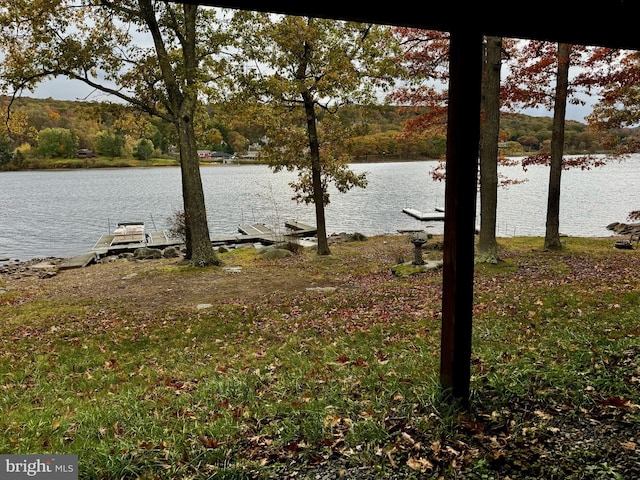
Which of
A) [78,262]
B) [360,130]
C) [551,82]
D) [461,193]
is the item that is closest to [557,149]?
[551,82]

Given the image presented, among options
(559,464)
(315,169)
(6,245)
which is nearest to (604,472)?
(559,464)

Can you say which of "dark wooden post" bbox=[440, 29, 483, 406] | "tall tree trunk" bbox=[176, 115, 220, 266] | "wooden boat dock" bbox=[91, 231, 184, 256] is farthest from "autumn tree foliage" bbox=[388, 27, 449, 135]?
"wooden boat dock" bbox=[91, 231, 184, 256]

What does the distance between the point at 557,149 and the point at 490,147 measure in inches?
152

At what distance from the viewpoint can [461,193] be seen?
3.17m

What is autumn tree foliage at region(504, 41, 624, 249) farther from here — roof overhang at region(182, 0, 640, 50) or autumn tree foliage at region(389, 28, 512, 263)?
roof overhang at region(182, 0, 640, 50)

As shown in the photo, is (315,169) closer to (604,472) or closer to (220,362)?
(220,362)

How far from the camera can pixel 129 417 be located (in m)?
3.72

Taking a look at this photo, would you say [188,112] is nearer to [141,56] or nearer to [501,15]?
[141,56]

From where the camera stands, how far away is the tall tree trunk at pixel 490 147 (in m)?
9.80

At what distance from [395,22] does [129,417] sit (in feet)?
12.6

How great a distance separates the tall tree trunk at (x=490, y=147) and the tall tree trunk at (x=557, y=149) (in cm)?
289

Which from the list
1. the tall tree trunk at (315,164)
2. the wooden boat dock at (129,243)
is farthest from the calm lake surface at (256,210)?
the tall tree trunk at (315,164)

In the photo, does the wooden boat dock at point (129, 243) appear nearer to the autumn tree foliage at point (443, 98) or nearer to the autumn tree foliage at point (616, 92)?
the autumn tree foliage at point (443, 98)

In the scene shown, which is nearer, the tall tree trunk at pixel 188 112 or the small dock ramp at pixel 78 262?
the tall tree trunk at pixel 188 112
